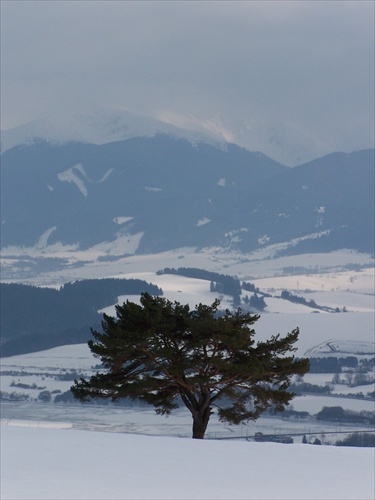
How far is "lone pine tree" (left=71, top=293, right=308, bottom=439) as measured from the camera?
2872 cm

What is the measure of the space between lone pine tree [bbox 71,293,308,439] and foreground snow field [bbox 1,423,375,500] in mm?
6497

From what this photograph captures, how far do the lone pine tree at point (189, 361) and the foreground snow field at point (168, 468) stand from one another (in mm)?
6497

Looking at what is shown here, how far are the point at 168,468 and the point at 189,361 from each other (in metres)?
9.59

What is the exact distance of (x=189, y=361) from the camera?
28.9m

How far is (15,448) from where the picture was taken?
66.3 feet

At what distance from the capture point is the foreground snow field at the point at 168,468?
697 inches

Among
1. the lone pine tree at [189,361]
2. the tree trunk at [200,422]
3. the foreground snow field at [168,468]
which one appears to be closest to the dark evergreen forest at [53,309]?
the lone pine tree at [189,361]

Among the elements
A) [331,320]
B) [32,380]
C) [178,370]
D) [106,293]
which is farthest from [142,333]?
[106,293]

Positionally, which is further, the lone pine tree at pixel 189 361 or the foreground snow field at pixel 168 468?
the lone pine tree at pixel 189 361

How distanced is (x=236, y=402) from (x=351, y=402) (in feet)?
246

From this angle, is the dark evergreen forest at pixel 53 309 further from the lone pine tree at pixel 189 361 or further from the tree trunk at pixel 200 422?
the tree trunk at pixel 200 422

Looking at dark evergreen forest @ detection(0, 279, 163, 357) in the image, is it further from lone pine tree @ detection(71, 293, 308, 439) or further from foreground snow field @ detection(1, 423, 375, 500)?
foreground snow field @ detection(1, 423, 375, 500)

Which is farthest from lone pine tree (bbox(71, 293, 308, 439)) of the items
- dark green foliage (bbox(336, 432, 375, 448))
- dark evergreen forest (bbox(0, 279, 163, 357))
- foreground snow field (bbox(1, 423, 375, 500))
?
dark evergreen forest (bbox(0, 279, 163, 357))

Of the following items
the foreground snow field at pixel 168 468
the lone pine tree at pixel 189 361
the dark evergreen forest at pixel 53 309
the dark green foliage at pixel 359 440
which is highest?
the dark evergreen forest at pixel 53 309
